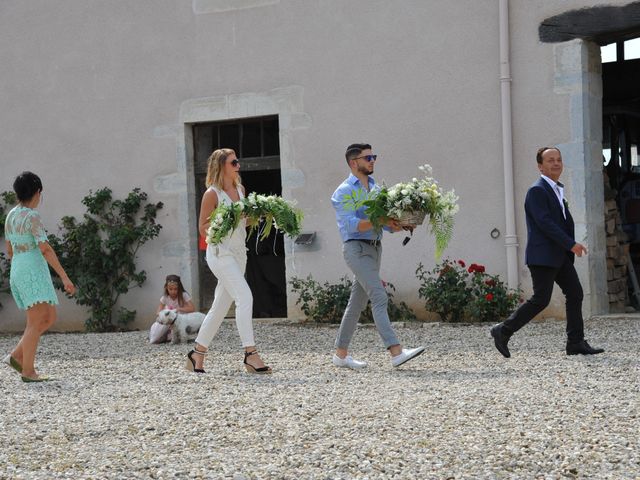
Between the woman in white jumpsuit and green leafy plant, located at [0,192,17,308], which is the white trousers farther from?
green leafy plant, located at [0,192,17,308]

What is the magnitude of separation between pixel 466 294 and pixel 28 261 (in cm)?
470

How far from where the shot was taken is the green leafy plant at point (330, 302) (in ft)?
34.1

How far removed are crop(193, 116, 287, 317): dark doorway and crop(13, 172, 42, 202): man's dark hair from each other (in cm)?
452

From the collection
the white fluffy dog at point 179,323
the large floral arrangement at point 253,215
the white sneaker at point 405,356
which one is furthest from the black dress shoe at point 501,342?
the white fluffy dog at point 179,323

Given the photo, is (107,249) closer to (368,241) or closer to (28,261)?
(28,261)

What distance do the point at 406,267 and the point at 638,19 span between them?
3346mm

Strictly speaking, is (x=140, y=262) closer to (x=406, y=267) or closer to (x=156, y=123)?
(x=156, y=123)

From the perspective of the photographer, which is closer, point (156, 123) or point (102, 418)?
point (102, 418)

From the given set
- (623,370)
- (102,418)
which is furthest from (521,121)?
(102,418)

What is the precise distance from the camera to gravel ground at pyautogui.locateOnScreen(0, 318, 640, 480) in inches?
155

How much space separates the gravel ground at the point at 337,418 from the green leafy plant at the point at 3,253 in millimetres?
4765

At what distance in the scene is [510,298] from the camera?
9.83 m

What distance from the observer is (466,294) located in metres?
9.95

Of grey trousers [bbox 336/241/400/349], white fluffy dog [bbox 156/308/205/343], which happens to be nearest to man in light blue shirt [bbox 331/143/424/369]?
grey trousers [bbox 336/241/400/349]
